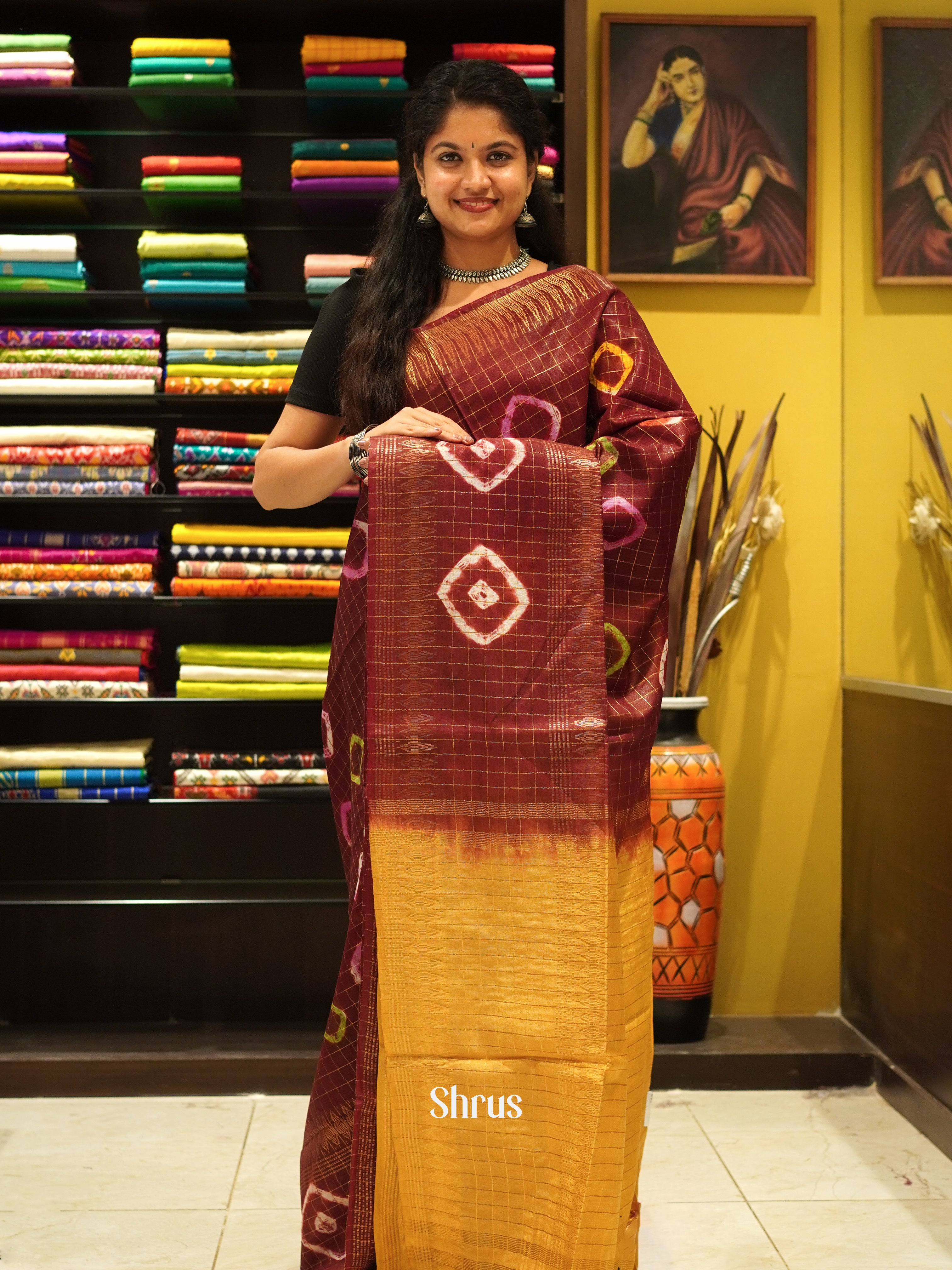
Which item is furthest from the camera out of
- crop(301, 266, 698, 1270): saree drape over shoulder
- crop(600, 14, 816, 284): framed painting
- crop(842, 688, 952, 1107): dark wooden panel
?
crop(600, 14, 816, 284): framed painting

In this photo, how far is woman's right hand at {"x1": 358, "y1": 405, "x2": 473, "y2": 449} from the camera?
151 centimetres

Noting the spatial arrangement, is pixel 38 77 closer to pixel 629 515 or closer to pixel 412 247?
pixel 412 247

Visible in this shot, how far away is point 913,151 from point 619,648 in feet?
6.01

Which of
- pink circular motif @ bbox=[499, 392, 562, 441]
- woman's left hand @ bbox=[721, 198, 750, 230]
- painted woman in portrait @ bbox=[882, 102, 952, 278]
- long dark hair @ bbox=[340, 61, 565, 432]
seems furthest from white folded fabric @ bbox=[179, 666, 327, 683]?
painted woman in portrait @ bbox=[882, 102, 952, 278]

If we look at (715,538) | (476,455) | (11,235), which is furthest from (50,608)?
(476,455)

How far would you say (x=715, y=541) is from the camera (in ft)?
9.43

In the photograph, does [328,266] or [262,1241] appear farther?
[328,266]

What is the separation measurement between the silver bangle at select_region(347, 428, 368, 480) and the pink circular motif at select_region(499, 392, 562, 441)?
0.17 m

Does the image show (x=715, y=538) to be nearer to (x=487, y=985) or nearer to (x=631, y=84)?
(x=631, y=84)

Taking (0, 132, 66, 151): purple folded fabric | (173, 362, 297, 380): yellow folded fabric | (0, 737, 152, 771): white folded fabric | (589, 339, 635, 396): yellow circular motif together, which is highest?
(0, 132, 66, 151): purple folded fabric

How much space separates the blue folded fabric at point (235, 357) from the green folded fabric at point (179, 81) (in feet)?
1.81

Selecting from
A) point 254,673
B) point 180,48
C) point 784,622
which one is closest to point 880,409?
point 784,622

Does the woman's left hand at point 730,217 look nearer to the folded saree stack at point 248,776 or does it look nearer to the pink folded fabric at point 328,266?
the pink folded fabric at point 328,266

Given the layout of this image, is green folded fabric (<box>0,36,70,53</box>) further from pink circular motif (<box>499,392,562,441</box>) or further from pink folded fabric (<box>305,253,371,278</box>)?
pink circular motif (<box>499,392,562,441</box>)
